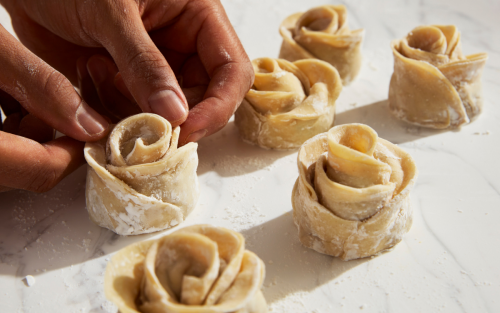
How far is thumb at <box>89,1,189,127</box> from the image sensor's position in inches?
69.1

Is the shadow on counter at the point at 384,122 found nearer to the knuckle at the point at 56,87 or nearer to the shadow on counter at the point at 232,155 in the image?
the shadow on counter at the point at 232,155

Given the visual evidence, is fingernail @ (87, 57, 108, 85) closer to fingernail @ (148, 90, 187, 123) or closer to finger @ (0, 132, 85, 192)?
finger @ (0, 132, 85, 192)

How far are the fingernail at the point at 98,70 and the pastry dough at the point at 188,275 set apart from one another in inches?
44.6

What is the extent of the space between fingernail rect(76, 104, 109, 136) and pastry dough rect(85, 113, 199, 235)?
0.23 feet

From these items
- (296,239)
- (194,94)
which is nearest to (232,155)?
(194,94)

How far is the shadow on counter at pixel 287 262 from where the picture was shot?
1696mm

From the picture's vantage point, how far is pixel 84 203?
6.76 ft

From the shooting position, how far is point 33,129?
2018 mm

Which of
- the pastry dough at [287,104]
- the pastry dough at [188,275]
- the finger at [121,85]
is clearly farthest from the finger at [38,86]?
the pastry dough at [287,104]

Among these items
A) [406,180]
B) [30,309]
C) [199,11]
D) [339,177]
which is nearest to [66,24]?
[199,11]

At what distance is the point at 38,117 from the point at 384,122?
68.5 inches

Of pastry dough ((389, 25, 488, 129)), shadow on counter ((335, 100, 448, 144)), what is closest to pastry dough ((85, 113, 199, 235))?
shadow on counter ((335, 100, 448, 144))

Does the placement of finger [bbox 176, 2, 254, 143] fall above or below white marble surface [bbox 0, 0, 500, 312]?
above

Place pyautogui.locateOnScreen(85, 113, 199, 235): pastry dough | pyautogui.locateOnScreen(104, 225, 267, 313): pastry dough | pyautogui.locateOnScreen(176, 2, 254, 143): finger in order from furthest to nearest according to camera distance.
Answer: pyautogui.locateOnScreen(176, 2, 254, 143): finger
pyautogui.locateOnScreen(85, 113, 199, 235): pastry dough
pyautogui.locateOnScreen(104, 225, 267, 313): pastry dough
